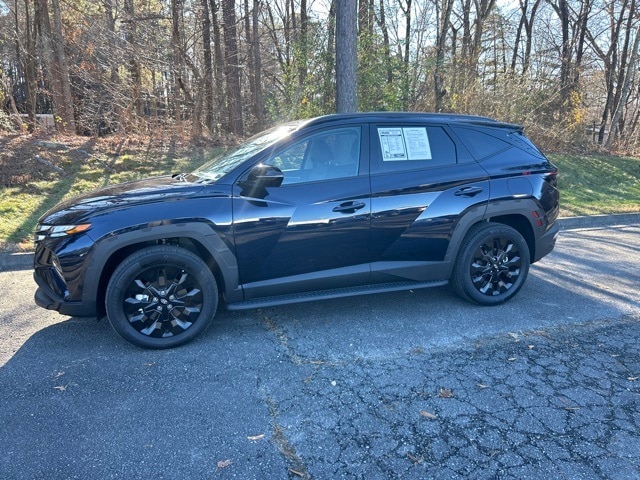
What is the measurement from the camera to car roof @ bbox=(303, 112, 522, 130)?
3.86 m

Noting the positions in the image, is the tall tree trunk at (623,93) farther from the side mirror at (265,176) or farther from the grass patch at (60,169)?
the side mirror at (265,176)

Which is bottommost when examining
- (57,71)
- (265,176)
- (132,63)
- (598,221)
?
(598,221)

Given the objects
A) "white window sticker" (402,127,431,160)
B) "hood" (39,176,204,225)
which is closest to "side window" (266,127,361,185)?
"white window sticker" (402,127,431,160)

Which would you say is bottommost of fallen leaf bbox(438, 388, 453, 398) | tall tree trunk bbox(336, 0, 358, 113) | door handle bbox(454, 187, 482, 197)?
fallen leaf bbox(438, 388, 453, 398)

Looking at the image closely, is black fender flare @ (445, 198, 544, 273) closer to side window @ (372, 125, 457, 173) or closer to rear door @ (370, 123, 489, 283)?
rear door @ (370, 123, 489, 283)

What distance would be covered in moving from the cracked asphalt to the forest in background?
635 cm

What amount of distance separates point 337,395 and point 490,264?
7.34ft

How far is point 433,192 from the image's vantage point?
3914 mm

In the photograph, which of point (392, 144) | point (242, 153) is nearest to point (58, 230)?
point (242, 153)

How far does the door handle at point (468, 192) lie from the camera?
4000 mm

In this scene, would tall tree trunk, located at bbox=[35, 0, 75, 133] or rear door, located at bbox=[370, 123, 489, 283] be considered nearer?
rear door, located at bbox=[370, 123, 489, 283]

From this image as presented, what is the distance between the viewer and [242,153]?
3.90 metres

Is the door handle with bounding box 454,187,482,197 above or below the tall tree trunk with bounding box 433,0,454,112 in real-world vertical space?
below

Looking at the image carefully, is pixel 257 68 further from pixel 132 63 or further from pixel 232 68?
pixel 132 63
